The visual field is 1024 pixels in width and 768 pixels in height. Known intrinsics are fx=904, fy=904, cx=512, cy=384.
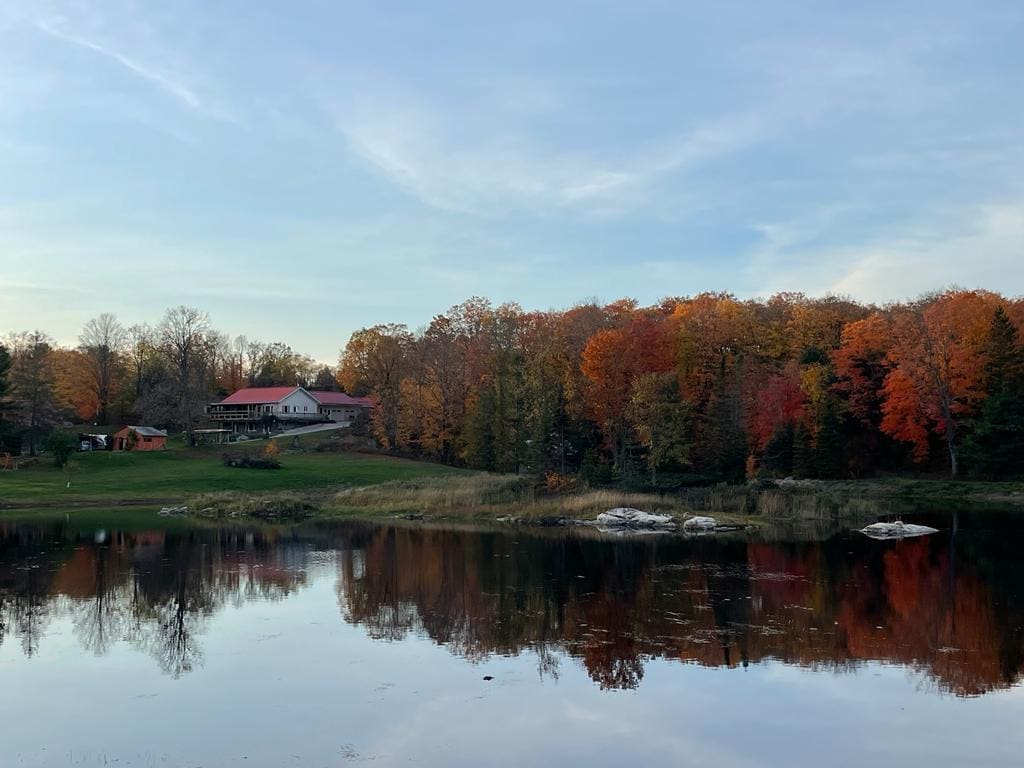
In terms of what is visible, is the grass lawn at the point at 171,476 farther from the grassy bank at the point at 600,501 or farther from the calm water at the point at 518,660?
the calm water at the point at 518,660

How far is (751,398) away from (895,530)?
29.5 metres

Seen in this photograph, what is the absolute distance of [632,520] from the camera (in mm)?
41781

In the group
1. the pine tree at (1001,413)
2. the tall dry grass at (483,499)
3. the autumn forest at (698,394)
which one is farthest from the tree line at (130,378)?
the pine tree at (1001,413)

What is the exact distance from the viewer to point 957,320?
209 feet

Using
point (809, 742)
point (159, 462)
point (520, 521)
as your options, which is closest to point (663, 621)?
point (809, 742)

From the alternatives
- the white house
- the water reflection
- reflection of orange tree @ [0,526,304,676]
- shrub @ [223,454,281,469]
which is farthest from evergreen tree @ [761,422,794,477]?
the white house

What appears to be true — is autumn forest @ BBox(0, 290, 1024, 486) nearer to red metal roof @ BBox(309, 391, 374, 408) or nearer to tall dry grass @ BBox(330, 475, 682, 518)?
tall dry grass @ BBox(330, 475, 682, 518)

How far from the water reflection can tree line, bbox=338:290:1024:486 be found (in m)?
21.0

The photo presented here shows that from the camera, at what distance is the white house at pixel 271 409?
10056 cm

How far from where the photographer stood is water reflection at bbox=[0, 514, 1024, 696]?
1770cm

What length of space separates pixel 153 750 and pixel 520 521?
110 feet

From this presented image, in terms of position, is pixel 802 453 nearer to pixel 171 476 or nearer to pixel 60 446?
pixel 171 476

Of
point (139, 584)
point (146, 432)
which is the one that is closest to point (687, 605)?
point (139, 584)

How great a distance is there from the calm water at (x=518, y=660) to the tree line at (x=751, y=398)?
26698mm
